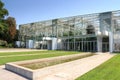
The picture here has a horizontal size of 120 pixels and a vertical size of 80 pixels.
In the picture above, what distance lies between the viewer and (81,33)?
41.9 meters

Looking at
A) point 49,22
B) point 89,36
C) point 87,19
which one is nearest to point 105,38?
point 89,36

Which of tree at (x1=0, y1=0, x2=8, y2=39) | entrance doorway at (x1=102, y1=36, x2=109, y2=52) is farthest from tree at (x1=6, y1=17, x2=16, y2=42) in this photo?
entrance doorway at (x1=102, y1=36, x2=109, y2=52)

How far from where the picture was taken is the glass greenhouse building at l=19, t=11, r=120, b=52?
35469mm

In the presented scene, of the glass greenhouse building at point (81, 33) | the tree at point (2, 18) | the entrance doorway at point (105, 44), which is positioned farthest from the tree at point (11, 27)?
the entrance doorway at point (105, 44)

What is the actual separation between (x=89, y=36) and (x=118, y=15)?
7.88m

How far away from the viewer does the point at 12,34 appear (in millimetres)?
58969

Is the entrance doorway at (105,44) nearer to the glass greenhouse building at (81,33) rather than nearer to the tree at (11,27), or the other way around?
the glass greenhouse building at (81,33)

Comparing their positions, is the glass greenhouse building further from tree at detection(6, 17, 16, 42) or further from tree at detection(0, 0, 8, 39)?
tree at detection(0, 0, 8, 39)

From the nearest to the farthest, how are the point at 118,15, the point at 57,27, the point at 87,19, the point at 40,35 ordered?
1. the point at 118,15
2. the point at 87,19
3. the point at 57,27
4. the point at 40,35

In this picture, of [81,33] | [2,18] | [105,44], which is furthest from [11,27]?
[105,44]

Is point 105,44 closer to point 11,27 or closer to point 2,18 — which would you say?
point 11,27

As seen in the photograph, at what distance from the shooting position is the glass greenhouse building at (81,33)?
35469mm

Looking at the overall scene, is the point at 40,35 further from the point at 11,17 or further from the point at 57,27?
the point at 11,17

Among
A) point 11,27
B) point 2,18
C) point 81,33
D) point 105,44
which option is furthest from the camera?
point 11,27
